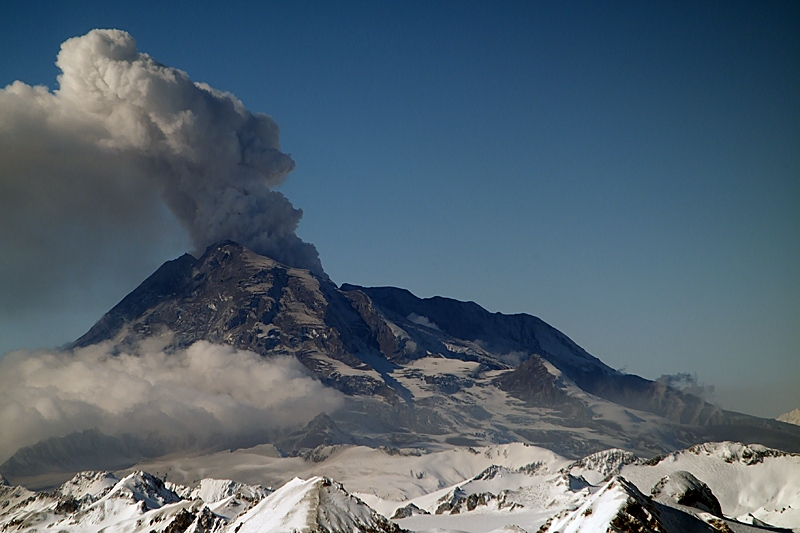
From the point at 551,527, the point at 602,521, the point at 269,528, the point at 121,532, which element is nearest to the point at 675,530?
the point at 602,521

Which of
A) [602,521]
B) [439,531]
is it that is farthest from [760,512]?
[602,521]

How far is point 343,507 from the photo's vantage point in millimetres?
109500

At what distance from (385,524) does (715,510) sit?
49.6m

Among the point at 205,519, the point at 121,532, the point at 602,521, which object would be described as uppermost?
the point at 602,521

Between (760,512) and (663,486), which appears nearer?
(663,486)

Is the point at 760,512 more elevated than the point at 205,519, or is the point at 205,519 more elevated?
the point at 760,512

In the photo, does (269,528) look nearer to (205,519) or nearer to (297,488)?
(297,488)

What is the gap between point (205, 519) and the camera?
164 metres

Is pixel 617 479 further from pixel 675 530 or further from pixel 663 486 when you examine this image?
pixel 663 486

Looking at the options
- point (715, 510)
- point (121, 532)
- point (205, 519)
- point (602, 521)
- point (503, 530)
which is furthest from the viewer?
point (121, 532)

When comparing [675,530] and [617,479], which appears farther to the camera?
[617,479]

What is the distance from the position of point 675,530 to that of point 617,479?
1150 centimetres

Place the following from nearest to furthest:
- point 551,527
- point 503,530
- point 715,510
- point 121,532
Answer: point 551,527, point 715,510, point 503,530, point 121,532

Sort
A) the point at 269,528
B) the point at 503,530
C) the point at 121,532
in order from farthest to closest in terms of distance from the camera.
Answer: the point at 121,532 → the point at 503,530 → the point at 269,528
